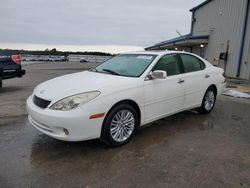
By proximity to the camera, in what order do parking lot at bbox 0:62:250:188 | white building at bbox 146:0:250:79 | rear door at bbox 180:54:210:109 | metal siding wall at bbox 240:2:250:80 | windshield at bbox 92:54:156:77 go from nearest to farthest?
parking lot at bbox 0:62:250:188
windshield at bbox 92:54:156:77
rear door at bbox 180:54:210:109
metal siding wall at bbox 240:2:250:80
white building at bbox 146:0:250:79

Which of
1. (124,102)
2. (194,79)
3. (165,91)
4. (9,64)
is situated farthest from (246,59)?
(9,64)

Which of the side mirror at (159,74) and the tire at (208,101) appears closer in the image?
the side mirror at (159,74)

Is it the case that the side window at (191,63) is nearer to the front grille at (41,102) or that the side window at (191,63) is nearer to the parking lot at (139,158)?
the parking lot at (139,158)

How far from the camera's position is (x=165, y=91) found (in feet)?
13.3

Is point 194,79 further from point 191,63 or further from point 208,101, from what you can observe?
point 208,101

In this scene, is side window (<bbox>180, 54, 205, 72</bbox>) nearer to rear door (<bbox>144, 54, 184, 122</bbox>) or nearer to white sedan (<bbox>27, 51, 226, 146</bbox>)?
white sedan (<bbox>27, 51, 226, 146</bbox>)

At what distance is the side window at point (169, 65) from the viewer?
13.6ft

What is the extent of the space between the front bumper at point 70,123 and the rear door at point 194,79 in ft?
7.35

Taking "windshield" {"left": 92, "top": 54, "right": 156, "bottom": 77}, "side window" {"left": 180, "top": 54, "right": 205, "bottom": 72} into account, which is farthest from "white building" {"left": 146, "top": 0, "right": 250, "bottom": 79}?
"windshield" {"left": 92, "top": 54, "right": 156, "bottom": 77}

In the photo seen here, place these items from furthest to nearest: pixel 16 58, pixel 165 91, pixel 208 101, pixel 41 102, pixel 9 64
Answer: pixel 16 58, pixel 9 64, pixel 208 101, pixel 165 91, pixel 41 102

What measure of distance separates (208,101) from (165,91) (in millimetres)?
1865

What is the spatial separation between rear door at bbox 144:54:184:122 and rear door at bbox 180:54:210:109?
0.62 feet

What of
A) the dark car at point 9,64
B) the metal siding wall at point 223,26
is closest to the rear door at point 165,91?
the dark car at point 9,64

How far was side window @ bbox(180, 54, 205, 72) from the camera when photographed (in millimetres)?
4699
